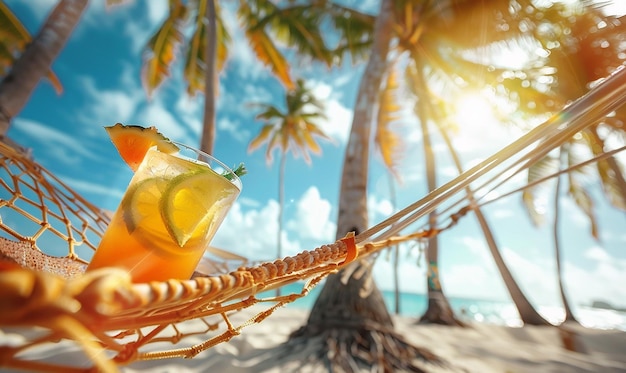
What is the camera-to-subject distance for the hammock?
0.25 m

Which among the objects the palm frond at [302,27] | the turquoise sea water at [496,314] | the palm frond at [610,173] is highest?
the palm frond at [302,27]

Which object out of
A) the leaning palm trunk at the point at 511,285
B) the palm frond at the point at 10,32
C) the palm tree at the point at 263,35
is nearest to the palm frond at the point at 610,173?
the leaning palm trunk at the point at 511,285

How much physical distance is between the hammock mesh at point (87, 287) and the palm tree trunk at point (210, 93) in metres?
2.32

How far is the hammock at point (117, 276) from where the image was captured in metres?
0.25

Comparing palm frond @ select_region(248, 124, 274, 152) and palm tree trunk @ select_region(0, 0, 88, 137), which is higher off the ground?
palm frond @ select_region(248, 124, 274, 152)

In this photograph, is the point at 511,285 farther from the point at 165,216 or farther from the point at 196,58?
the point at 196,58

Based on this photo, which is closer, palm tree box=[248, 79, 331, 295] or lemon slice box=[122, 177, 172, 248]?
lemon slice box=[122, 177, 172, 248]

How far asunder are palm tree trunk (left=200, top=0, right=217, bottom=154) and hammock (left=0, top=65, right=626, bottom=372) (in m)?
2.34

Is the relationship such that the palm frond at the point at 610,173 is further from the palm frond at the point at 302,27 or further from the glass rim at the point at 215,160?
the glass rim at the point at 215,160

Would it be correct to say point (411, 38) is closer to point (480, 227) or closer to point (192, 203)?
point (480, 227)

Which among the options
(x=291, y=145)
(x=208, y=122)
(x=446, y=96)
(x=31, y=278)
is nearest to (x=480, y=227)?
(x=446, y=96)

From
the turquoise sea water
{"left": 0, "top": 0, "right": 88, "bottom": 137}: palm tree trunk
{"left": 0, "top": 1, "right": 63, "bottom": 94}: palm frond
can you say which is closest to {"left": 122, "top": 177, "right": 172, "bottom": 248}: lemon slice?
{"left": 0, "top": 0, "right": 88, "bottom": 137}: palm tree trunk

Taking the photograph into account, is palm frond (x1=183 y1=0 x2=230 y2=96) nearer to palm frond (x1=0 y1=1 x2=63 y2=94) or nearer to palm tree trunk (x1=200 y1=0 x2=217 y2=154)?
palm tree trunk (x1=200 y1=0 x2=217 y2=154)

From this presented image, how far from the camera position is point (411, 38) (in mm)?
5246
